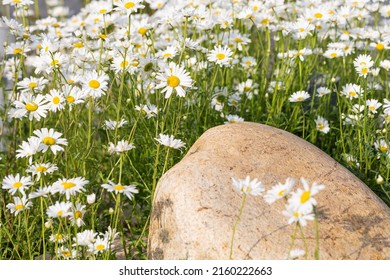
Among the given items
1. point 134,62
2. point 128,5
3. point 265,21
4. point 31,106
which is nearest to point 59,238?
point 31,106

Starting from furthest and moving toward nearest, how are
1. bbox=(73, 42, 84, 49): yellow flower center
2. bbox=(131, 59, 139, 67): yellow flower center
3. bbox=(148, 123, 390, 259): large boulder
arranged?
bbox=(73, 42, 84, 49): yellow flower center → bbox=(131, 59, 139, 67): yellow flower center → bbox=(148, 123, 390, 259): large boulder

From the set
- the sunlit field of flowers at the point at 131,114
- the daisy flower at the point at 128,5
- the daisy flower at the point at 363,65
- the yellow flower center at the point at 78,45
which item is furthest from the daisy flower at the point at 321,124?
the yellow flower center at the point at 78,45

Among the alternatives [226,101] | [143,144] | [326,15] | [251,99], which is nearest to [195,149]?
[143,144]

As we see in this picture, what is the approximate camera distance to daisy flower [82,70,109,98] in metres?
3.46

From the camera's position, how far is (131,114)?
4262 millimetres

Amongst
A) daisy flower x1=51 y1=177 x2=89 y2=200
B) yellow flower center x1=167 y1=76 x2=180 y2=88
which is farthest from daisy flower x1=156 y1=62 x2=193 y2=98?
daisy flower x1=51 y1=177 x2=89 y2=200

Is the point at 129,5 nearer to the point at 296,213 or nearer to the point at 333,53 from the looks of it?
the point at 333,53

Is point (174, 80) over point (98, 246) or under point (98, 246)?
over

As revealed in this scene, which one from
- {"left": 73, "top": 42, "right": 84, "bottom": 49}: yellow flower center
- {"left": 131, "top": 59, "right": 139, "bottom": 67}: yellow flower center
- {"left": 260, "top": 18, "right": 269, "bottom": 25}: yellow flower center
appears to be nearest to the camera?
{"left": 131, "top": 59, "right": 139, "bottom": 67}: yellow flower center

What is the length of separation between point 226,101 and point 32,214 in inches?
59.4

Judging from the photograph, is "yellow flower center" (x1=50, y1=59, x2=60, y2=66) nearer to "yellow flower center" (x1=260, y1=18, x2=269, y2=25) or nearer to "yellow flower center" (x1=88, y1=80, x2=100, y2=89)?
"yellow flower center" (x1=88, y1=80, x2=100, y2=89)

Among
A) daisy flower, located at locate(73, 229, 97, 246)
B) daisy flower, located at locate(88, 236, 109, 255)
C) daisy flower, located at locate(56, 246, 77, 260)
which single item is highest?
daisy flower, located at locate(73, 229, 97, 246)

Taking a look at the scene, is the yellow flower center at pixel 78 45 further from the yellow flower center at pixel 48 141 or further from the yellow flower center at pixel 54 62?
the yellow flower center at pixel 48 141

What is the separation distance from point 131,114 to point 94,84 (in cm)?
79
